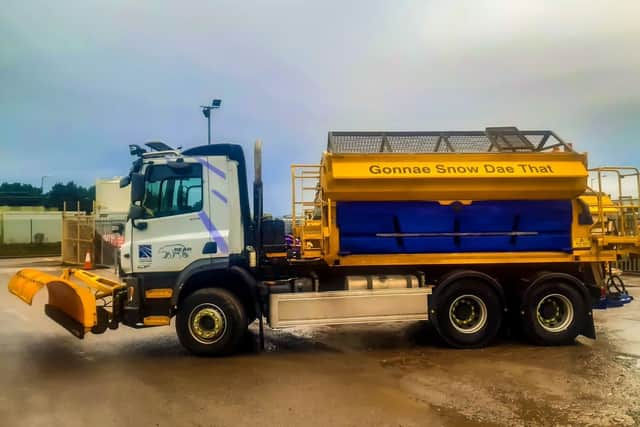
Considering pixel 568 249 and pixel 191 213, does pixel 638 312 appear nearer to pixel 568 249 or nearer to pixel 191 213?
pixel 568 249

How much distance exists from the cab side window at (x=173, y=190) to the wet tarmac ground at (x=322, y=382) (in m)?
2.18

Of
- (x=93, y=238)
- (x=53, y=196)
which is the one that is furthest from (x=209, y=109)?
(x=53, y=196)

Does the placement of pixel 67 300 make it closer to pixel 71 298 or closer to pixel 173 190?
pixel 71 298

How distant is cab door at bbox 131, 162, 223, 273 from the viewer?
7.84 m

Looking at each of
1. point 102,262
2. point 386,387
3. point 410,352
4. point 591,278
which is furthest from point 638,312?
point 102,262

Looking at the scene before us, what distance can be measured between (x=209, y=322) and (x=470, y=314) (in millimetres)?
3985

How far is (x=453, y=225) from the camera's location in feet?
27.6

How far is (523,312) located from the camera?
8.31 m

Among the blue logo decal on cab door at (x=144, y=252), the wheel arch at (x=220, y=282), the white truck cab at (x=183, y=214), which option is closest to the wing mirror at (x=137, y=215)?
the white truck cab at (x=183, y=214)

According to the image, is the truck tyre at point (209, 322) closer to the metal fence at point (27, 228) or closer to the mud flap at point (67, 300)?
the mud flap at point (67, 300)

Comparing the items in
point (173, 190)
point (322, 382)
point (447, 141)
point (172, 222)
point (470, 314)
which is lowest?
point (322, 382)

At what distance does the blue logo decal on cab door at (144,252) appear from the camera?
7.84 metres

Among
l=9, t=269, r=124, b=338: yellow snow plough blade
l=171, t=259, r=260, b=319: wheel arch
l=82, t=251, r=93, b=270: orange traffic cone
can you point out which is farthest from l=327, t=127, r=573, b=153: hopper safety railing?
l=82, t=251, r=93, b=270: orange traffic cone

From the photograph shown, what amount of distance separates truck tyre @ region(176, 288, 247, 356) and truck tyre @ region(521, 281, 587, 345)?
4.39 m
